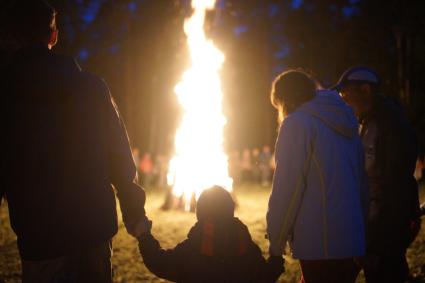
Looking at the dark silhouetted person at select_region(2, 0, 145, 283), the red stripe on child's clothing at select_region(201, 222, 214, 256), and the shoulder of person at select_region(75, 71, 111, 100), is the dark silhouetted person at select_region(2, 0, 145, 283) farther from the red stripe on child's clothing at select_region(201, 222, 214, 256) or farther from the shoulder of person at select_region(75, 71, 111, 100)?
the red stripe on child's clothing at select_region(201, 222, 214, 256)

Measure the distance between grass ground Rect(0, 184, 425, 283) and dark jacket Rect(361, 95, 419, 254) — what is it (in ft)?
8.96

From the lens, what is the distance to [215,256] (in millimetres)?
3342

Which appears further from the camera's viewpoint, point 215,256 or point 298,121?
point 215,256

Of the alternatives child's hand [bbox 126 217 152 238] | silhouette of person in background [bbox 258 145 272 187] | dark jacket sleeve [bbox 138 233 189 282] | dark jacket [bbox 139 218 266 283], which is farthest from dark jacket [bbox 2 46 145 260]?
silhouette of person in background [bbox 258 145 272 187]

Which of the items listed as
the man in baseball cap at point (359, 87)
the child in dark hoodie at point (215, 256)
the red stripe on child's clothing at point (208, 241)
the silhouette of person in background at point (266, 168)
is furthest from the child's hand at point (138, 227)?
the silhouette of person in background at point (266, 168)

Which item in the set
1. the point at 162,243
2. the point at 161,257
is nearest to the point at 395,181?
the point at 161,257

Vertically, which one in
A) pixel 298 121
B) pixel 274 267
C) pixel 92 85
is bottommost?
pixel 274 267

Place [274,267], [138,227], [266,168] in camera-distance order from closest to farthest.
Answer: [138,227] → [274,267] → [266,168]

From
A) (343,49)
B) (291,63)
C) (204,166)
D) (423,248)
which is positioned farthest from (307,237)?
(291,63)

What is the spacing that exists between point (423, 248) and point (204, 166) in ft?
22.6

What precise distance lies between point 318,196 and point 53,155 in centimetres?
151

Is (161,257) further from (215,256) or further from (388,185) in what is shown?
(388,185)

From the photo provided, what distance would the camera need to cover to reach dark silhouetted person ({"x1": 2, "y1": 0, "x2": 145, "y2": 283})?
243 cm

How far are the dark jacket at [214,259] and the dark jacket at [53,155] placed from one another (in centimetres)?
90
